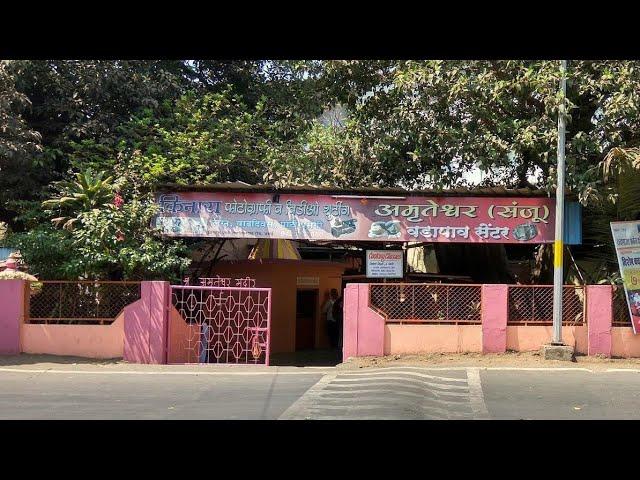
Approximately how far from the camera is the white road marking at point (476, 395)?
7708mm

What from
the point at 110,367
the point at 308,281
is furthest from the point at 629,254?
the point at 110,367

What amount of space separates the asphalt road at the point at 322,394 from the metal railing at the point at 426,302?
1264 mm

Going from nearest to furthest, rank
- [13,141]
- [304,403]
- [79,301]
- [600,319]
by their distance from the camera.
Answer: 1. [304,403]
2. [600,319]
3. [79,301]
4. [13,141]

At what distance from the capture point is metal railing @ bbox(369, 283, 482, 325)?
12.5 metres

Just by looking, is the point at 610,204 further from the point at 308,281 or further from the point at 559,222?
the point at 308,281

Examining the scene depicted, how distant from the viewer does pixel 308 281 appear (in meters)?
19.2

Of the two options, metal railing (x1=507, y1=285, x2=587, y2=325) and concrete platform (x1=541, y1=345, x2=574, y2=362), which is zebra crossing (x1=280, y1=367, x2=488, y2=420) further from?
metal railing (x1=507, y1=285, x2=587, y2=325)

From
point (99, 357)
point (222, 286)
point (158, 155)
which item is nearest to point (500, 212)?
point (222, 286)

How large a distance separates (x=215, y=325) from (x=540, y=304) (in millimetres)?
6087

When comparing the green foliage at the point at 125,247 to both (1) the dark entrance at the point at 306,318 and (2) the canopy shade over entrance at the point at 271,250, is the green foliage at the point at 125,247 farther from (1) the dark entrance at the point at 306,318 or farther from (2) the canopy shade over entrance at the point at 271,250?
(1) the dark entrance at the point at 306,318

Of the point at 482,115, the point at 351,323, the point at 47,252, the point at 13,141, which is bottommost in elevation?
the point at 351,323
